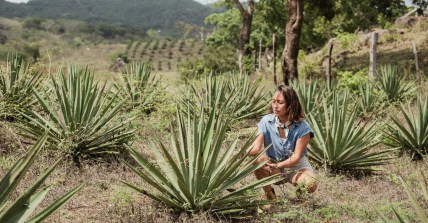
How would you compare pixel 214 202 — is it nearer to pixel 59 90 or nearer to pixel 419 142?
pixel 59 90

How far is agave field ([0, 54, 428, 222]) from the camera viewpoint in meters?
3.54

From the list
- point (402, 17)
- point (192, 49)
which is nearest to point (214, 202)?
point (402, 17)

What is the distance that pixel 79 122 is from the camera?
5137mm

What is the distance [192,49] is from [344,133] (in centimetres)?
12347

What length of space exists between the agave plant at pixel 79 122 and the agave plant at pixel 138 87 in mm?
1568

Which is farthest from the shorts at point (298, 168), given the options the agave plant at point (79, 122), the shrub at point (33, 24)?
the shrub at point (33, 24)

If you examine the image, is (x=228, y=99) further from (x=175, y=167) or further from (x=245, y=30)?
(x=245, y=30)

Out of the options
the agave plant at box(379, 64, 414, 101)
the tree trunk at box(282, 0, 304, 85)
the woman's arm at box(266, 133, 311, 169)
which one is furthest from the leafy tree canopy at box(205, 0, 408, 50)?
the woman's arm at box(266, 133, 311, 169)

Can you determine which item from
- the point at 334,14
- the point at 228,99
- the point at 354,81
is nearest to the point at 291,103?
the point at 228,99

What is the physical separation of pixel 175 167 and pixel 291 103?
49.8 inches

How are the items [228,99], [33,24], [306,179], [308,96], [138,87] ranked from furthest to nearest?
[33,24]
[138,87]
[308,96]
[228,99]
[306,179]

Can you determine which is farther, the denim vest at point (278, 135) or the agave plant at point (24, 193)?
the denim vest at point (278, 135)

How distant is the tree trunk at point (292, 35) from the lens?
10.5 metres

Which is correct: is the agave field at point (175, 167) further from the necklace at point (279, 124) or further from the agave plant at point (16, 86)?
the necklace at point (279, 124)
